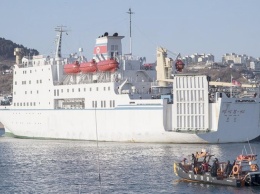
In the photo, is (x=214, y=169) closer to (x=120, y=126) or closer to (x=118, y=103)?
(x=120, y=126)

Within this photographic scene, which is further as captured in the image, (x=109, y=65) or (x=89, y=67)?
(x=89, y=67)

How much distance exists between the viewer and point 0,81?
192 m

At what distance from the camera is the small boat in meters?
37.1

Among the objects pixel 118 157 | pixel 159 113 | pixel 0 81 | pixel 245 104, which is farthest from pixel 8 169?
pixel 0 81

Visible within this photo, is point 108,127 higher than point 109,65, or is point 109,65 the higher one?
point 109,65

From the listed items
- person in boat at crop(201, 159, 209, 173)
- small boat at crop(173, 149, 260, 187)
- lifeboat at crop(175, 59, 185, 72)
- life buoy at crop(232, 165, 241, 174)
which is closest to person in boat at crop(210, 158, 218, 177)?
small boat at crop(173, 149, 260, 187)

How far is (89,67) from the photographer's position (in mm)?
66375

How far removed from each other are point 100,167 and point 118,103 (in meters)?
17.2

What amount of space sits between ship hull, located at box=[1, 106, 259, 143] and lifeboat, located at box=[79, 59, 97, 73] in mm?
3612

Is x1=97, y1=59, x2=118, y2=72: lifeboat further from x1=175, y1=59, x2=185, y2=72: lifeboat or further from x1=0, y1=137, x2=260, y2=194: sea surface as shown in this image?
x1=0, y1=137, x2=260, y2=194: sea surface

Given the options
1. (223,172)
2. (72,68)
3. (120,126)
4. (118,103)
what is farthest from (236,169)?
(72,68)

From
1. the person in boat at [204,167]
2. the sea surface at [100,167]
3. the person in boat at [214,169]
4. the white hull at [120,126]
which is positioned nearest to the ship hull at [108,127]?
the white hull at [120,126]

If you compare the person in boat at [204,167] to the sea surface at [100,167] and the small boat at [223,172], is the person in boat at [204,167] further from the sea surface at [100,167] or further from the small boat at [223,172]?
the sea surface at [100,167]

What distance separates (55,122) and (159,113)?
13576mm
